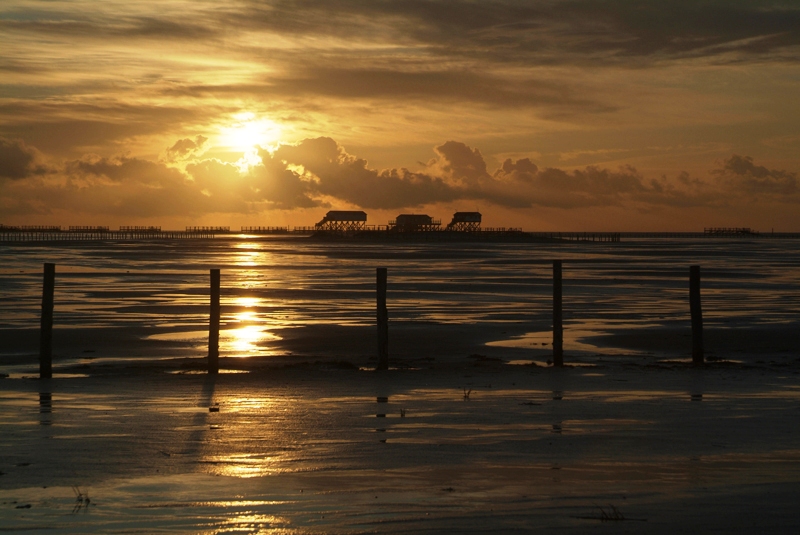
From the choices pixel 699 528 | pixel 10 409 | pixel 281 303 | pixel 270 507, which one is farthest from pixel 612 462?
pixel 281 303

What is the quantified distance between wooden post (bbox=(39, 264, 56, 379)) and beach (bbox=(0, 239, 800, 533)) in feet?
0.83

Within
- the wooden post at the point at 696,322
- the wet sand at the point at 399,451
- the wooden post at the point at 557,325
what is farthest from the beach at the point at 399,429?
the wooden post at the point at 696,322

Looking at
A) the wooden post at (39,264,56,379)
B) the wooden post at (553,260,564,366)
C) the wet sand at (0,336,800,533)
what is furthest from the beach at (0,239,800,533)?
the wooden post at (553,260,564,366)

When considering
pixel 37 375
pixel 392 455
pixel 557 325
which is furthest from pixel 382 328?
pixel 392 455

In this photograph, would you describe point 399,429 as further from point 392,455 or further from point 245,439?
point 245,439

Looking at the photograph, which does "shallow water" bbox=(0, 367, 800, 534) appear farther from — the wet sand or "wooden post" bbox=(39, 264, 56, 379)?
"wooden post" bbox=(39, 264, 56, 379)

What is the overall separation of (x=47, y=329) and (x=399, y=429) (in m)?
8.17

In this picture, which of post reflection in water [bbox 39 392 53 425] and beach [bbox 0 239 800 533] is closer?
beach [bbox 0 239 800 533]

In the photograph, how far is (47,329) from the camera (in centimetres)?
1692

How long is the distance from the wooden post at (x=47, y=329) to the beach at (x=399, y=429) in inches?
9.9

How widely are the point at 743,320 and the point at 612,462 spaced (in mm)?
20950

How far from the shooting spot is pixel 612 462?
32.9 ft

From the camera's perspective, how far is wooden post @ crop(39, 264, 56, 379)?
16.5 metres

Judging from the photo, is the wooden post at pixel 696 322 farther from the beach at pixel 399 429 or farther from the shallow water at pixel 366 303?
the shallow water at pixel 366 303
